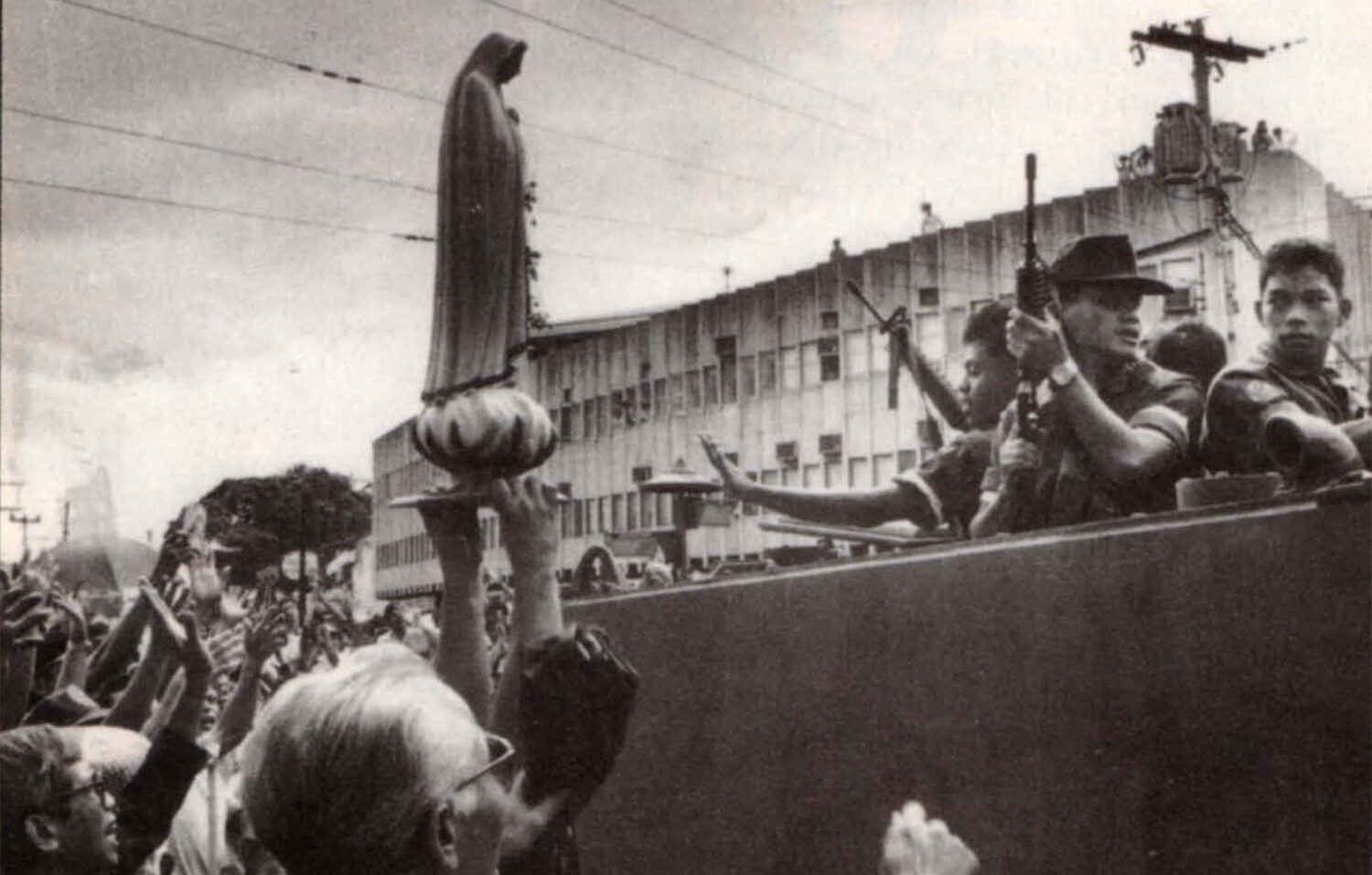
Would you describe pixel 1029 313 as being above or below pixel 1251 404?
above

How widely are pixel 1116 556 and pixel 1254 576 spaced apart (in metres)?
0.24

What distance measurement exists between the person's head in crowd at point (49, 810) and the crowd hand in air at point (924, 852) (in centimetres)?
123

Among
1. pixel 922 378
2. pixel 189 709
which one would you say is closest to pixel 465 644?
pixel 189 709

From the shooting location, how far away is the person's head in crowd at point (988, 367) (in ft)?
13.6

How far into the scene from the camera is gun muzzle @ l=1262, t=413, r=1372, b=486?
6.80 ft

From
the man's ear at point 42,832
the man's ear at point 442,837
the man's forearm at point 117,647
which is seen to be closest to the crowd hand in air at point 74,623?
the man's forearm at point 117,647

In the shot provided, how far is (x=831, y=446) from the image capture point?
33.5 meters

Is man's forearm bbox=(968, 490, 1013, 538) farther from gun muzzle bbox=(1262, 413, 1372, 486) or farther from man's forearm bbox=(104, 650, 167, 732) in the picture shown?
man's forearm bbox=(104, 650, 167, 732)

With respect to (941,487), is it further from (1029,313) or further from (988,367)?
(1029,313)

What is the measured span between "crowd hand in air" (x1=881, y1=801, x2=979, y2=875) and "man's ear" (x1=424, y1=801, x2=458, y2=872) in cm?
57

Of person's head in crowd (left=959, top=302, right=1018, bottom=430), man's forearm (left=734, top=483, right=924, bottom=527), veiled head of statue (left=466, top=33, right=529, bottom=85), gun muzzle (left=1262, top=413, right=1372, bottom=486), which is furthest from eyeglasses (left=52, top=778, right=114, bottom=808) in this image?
person's head in crowd (left=959, top=302, right=1018, bottom=430)

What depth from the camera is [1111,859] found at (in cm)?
227

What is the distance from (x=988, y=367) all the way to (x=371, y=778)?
301 cm

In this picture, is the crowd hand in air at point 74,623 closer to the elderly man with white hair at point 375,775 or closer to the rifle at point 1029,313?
the rifle at point 1029,313
